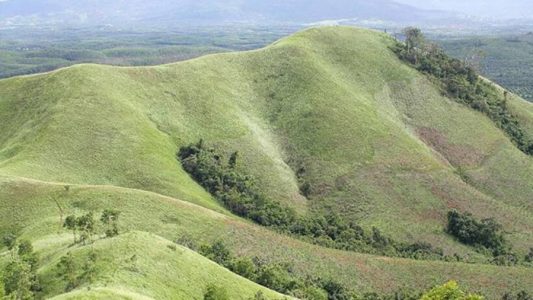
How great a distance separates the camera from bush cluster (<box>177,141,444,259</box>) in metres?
114

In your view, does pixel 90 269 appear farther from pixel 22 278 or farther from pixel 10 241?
pixel 10 241

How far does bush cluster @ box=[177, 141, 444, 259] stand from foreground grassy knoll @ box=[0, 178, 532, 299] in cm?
1147

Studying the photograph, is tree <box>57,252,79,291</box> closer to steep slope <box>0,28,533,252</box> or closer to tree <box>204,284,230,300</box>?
tree <box>204,284,230,300</box>

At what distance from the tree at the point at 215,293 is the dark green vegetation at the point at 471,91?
134307mm

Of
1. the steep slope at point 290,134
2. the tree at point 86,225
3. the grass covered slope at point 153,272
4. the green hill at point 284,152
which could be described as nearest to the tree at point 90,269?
the grass covered slope at point 153,272

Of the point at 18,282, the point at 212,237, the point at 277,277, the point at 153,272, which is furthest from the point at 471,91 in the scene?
the point at 18,282

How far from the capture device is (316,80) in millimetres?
165625

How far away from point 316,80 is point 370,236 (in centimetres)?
6054

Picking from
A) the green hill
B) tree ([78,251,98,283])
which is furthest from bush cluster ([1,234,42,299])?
the green hill

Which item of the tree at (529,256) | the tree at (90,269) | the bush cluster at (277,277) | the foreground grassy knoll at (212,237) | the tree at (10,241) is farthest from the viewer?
the tree at (529,256)

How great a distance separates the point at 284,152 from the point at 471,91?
75.3m

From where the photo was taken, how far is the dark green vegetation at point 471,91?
173 meters

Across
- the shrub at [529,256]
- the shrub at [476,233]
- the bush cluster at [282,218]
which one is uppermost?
the bush cluster at [282,218]

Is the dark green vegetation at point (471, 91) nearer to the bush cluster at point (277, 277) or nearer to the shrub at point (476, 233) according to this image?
the shrub at point (476, 233)
